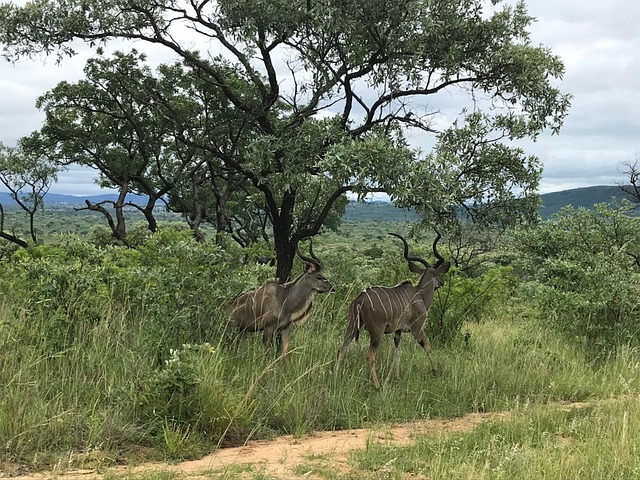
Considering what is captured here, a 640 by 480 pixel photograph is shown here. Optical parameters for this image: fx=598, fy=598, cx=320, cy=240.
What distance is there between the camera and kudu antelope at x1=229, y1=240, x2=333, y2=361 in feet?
24.8

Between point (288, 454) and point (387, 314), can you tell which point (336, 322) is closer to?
point (387, 314)

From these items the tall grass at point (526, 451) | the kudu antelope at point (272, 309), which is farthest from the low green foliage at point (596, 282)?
the kudu antelope at point (272, 309)

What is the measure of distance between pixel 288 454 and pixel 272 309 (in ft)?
8.38

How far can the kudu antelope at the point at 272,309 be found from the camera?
7562 mm

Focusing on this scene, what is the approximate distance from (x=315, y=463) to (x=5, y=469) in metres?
2.38

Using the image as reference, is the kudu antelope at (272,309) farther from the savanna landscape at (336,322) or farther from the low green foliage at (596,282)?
the low green foliage at (596,282)

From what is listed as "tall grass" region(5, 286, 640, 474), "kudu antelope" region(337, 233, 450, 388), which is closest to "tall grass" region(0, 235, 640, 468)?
"tall grass" region(5, 286, 640, 474)

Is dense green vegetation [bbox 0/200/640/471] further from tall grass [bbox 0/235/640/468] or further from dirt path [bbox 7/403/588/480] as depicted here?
dirt path [bbox 7/403/588/480]

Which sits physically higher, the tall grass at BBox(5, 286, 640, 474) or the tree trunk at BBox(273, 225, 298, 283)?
the tree trunk at BBox(273, 225, 298, 283)

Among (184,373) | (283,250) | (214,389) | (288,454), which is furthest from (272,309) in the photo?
(288,454)

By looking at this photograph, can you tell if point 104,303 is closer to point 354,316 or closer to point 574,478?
point 354,316

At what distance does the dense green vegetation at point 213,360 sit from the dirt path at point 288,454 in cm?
20

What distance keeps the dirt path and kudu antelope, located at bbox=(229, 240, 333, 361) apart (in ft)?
5.91

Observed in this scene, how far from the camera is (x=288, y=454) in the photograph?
5234 millimetres
